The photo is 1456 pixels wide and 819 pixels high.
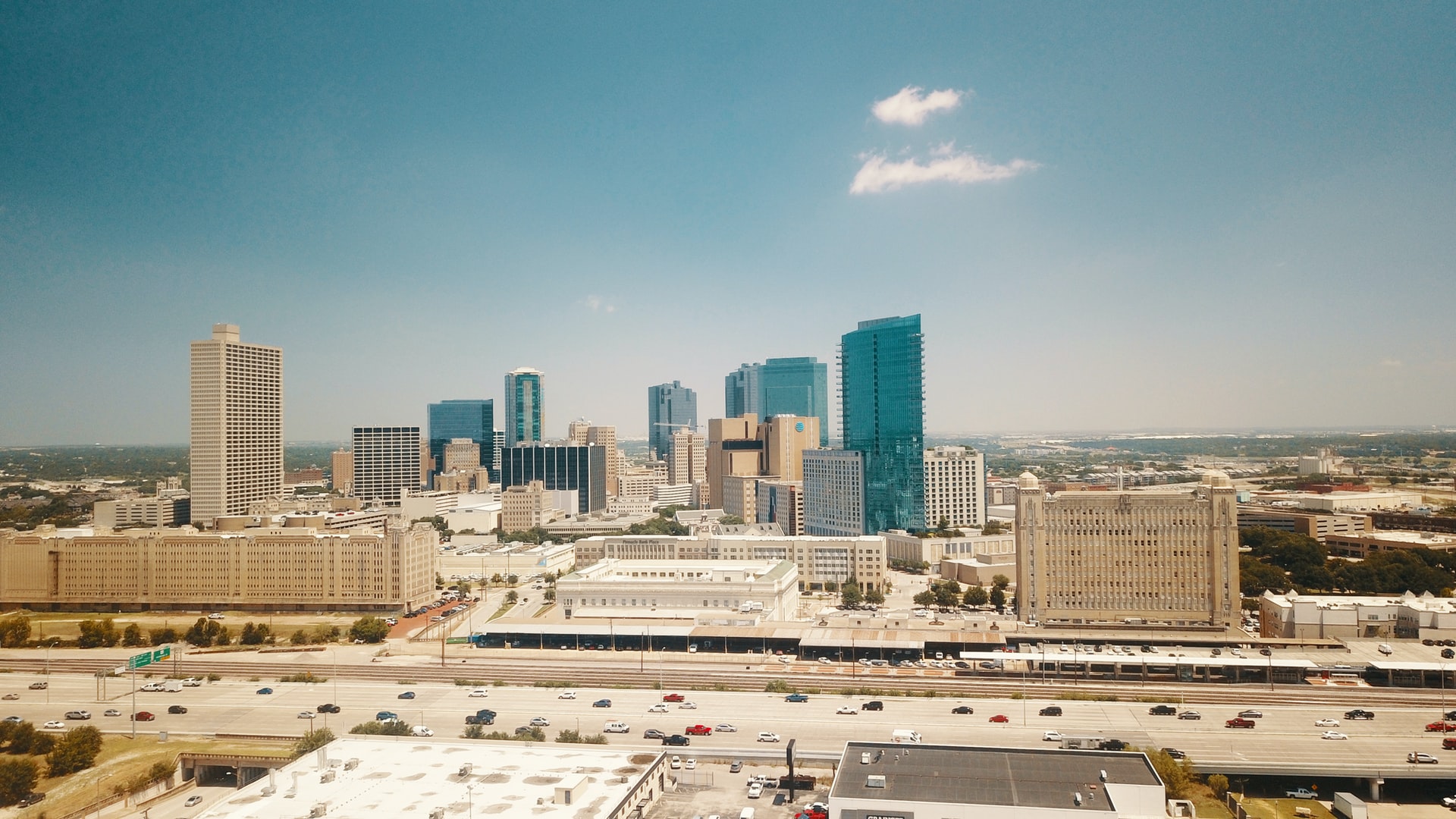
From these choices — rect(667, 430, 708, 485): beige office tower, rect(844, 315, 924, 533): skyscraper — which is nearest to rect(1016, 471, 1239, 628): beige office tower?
rect(844, 315, 924, 533): skyscraper

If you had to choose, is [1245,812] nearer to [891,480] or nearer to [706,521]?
[891,480]

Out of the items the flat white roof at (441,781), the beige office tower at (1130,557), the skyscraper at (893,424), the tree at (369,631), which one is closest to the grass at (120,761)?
the flat white roof at (441,781)

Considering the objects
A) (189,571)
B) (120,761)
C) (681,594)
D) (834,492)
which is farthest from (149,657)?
(834,492)

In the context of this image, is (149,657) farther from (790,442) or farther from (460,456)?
(460,456)

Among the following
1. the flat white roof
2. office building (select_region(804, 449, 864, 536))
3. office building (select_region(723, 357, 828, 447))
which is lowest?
the flat white roof

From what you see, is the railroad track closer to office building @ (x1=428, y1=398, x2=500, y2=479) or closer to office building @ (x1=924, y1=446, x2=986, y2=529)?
office building @ (x1=924, y1=446, x2=986, y2=529)

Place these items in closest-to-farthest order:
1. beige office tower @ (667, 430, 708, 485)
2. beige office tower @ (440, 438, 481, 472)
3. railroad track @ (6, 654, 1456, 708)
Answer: railroad track @ (6, 654, 1456, 708) → beige office tower @ (440, 438, 481, 472) → beige office tower @ (667, 430, 708, 485)

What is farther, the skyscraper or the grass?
the skyscraper
